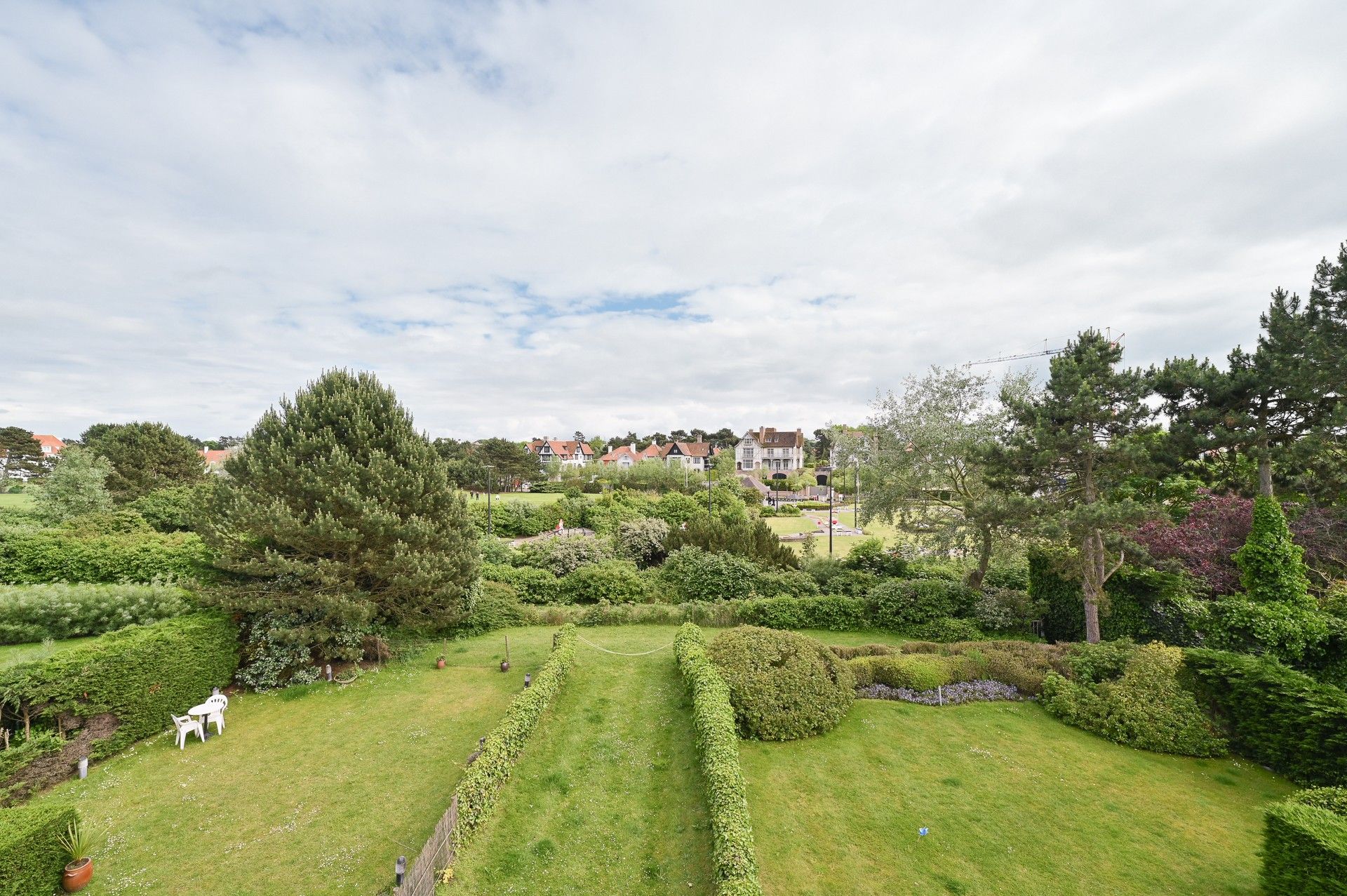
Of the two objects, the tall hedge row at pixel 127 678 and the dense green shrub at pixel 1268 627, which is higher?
the dense green shrub at pixel 1268 627

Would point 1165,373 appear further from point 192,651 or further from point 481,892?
point 192,651

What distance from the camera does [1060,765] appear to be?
34.4 ft

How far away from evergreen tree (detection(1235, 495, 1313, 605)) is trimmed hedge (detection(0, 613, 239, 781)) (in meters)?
25.6

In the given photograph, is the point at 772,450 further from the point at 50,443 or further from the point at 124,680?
the point at 50,443

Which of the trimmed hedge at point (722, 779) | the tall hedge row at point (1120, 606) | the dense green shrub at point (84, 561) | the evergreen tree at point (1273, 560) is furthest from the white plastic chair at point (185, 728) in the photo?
the evergreen tree at point (1273, 560)

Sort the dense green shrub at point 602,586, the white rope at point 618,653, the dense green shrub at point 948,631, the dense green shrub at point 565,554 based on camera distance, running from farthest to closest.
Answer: the dense green shrub at point 565,554 → the dense green shrub at point 602,586 → the dense green shrub at point 948,631 → the white rope at point 618,653

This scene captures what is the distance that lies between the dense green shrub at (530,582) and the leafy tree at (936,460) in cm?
1460

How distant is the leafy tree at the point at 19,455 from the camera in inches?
2483

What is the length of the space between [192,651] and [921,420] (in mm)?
25143

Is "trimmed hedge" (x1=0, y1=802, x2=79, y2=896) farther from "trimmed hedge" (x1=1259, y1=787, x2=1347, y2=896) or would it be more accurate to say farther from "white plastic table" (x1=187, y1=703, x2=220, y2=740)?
"trimmed hedge" (x1=1259, y1=787, x2=1347, y2=896)

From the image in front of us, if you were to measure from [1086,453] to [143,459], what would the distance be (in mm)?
53943

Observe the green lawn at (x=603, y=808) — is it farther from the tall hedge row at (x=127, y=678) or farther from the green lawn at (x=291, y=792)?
the tall hedge row at (x=127, y=678)

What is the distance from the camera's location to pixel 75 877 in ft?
23.8

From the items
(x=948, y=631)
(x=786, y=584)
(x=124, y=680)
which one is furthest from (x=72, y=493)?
(x=948, y=631)
